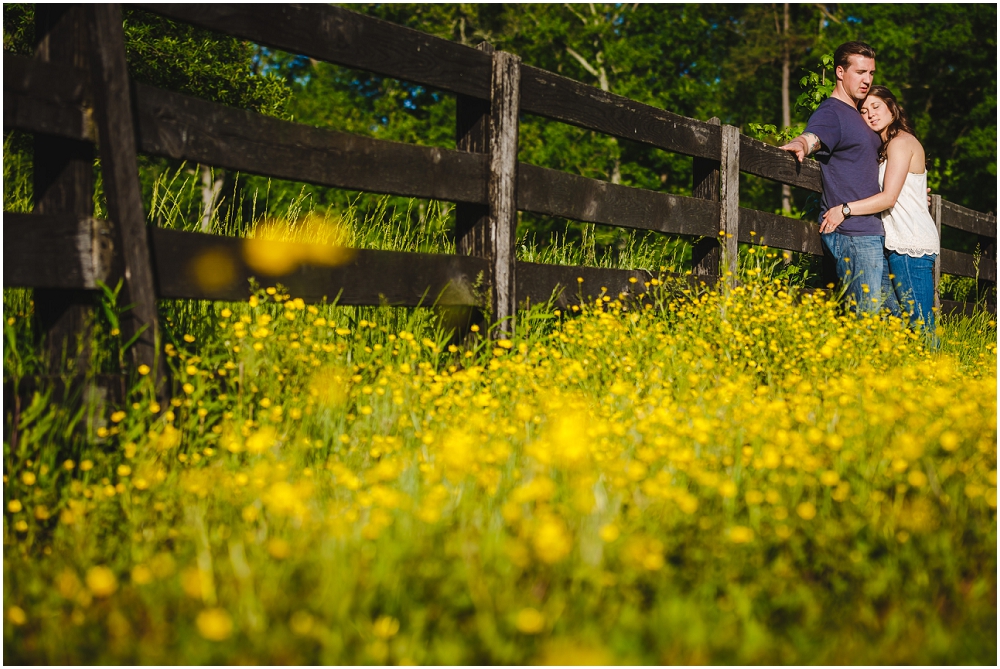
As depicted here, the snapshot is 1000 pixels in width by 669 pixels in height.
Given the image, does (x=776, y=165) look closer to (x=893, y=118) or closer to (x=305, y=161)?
(x=893, y=118)

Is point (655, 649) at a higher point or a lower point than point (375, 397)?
lower

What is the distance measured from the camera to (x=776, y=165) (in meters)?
5.78

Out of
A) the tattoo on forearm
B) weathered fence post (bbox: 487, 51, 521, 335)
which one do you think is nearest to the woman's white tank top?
the tattoo on forearm

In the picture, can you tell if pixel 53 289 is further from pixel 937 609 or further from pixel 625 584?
pixel 937 609

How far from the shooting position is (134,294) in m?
2.70

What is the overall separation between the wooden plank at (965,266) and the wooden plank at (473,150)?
582 cm

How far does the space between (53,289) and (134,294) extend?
0.88 ft

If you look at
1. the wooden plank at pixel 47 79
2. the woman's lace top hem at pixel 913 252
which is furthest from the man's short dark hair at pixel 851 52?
the wooden plank at pixel 47 79

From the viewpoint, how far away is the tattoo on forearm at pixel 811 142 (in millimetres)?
5213

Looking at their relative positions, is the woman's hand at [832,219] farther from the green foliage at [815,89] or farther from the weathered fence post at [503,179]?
the weathered fence post at [503,179]

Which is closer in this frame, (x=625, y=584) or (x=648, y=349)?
(x=625, y=584)

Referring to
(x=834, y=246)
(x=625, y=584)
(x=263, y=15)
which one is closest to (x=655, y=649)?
(x=625, y=584)

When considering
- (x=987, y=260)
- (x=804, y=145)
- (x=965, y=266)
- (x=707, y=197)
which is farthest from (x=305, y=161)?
(x=987, y=260)

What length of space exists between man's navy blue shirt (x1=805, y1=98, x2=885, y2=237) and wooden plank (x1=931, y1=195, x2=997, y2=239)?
3.08 m
